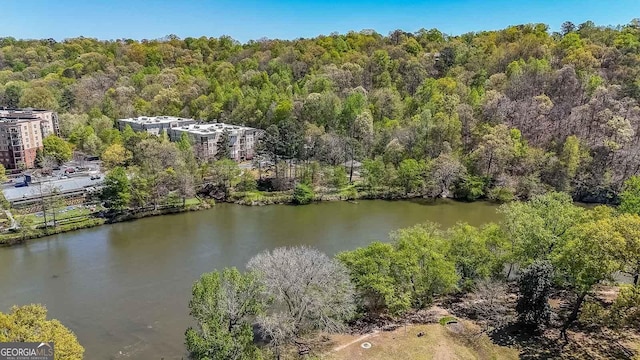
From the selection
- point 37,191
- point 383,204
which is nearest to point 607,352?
point 383,204

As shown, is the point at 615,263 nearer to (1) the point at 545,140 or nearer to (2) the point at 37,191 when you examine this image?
(1) the point at 545,140

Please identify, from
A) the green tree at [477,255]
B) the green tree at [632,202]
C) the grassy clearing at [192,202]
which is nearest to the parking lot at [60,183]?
the grassy clearing at [192,202]

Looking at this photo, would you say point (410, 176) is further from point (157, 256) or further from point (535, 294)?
point (535, 294)

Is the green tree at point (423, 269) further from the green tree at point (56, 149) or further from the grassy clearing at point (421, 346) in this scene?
the green tree at point (56, 149)

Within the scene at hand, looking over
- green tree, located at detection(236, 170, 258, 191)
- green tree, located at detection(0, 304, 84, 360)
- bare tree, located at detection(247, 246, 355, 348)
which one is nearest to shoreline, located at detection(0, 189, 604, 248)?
green tree, located at detection(236, 170, 258, 191)

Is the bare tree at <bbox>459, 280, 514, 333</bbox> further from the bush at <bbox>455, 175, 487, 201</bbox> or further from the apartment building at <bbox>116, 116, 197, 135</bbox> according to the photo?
the apartment building at <bbox>116, 116, 197, 135</bbox>

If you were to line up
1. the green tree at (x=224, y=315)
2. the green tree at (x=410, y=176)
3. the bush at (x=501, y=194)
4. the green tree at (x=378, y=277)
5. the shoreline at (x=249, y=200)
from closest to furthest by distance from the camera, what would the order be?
the green tree at (x=224, y=315) < the green tree at (x=378, y=277) < the shoreline at (x=249, y=200) < the bush at (x=501, y=194) < the green tree at (x=410, y=176)
